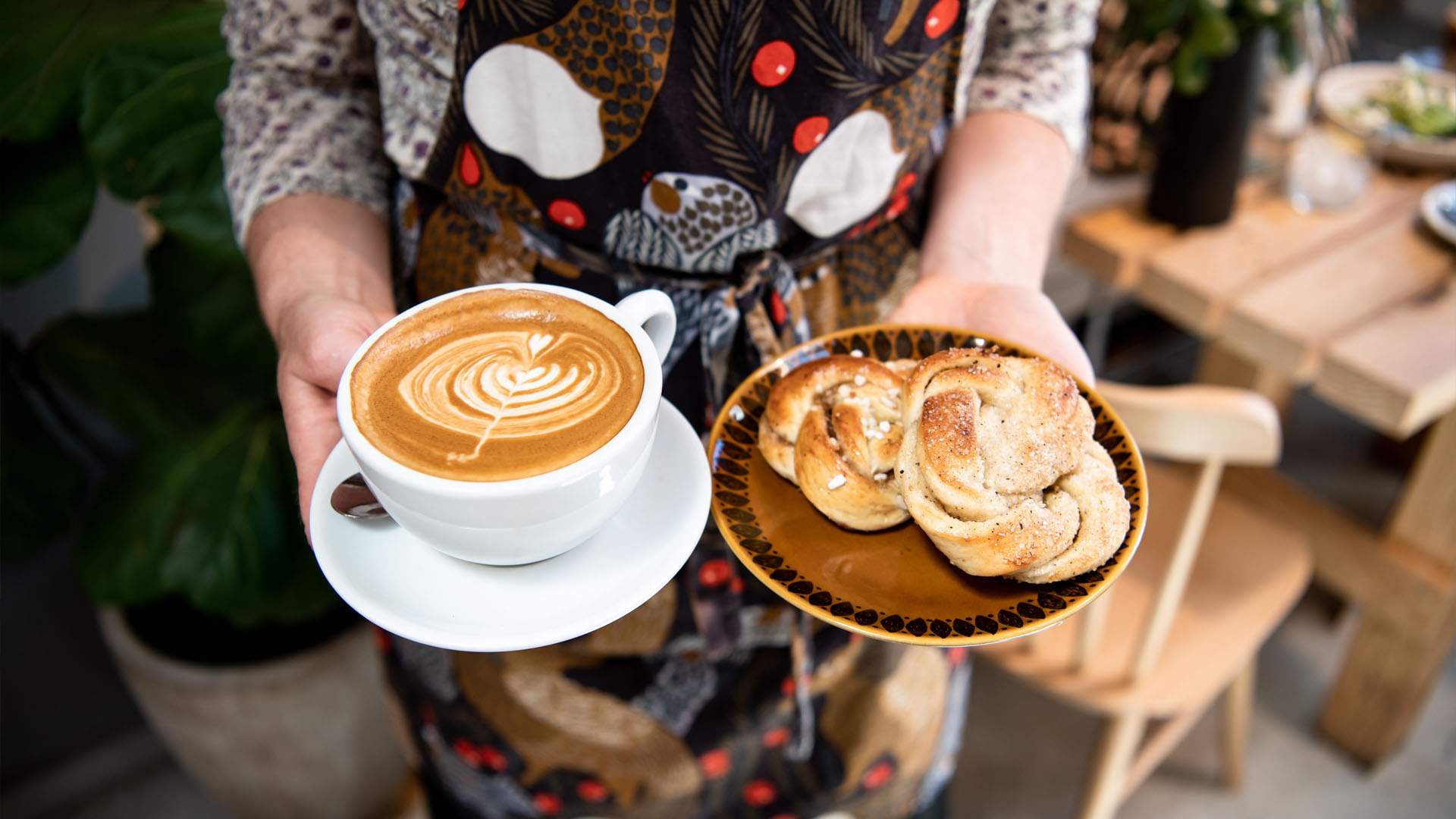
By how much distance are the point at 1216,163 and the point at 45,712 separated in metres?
2.22

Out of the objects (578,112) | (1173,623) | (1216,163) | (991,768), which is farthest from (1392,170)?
(578,112)

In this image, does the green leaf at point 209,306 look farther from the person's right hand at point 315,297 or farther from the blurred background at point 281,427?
the person's right hand at point 315,297

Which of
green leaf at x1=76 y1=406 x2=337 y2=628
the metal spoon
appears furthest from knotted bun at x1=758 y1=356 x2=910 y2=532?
green leaf at x1=76 y1=406 x2=337 y2=628

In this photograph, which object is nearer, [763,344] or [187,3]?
[763,344]

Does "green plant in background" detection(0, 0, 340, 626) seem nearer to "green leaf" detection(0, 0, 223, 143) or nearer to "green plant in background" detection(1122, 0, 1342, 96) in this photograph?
"green leaf" detection(0, 0, 223, 143)

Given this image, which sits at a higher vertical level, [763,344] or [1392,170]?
[763,344]

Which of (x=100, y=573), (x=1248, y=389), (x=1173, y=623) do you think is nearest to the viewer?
(x=100, y=573)

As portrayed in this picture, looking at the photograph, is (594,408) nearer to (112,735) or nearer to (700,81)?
(700,81)

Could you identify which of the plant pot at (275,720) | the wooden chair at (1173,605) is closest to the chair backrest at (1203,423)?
the wooden chair at (1173,605)

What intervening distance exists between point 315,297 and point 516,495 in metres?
0.32

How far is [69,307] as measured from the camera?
1.58 meters

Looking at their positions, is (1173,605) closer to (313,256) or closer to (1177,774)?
(1177,774)

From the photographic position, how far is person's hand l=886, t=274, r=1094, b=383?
31.9 inches

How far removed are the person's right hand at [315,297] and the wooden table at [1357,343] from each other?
49.4 inches
